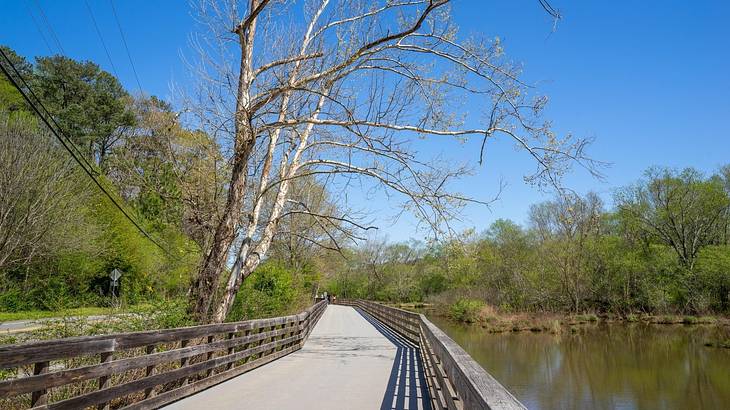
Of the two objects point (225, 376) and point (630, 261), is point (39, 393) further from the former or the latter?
point (630, 261)

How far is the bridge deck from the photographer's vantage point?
652 centimetres

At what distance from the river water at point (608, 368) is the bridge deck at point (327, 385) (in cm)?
479

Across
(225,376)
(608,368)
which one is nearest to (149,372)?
(225,376)

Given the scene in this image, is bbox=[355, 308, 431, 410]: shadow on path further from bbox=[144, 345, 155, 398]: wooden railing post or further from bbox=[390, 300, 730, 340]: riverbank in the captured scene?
bbox=[390, 300, 730, 340]: riverbank

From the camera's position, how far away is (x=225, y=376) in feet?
27.5

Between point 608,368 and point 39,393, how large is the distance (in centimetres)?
1971

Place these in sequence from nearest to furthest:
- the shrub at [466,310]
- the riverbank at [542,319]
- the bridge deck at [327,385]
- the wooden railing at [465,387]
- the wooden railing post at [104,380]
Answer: the wooden railing at [465,387] → the wooden railing post at [104,380] → the bridge deck at [327,385] → the riverbank at [542,319] → the shrub at [466,310]

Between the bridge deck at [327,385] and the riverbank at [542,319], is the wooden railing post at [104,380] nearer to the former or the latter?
the bridge deck at [327,385]

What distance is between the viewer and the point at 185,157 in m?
13.8

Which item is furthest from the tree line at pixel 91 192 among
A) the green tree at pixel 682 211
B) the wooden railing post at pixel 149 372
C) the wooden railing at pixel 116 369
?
the green tree at pixel 682 211

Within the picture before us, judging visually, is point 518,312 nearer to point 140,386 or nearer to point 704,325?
point 704,325

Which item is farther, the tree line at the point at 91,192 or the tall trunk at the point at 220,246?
the tree line at the point at 91,192

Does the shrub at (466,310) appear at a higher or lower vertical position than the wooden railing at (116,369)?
lower

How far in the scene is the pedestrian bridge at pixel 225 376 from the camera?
13.3ft
